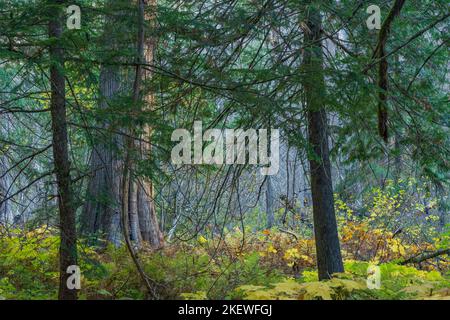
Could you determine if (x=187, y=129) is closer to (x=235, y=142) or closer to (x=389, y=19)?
(x=235, y=142)

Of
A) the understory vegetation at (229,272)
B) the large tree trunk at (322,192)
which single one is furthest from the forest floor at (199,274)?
the large tree trunk at (322,192)

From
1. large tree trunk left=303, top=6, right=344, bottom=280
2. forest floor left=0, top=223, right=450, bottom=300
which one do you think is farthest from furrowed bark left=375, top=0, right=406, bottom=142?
forest floor left=0, top=223, right=450, bottom=300

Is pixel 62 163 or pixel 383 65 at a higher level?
pixel 383 65

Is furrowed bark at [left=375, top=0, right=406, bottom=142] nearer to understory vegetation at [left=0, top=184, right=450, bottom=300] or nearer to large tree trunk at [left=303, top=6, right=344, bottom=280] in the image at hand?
large tree trunk at [left=303, top=6, right=344, bottom=280]

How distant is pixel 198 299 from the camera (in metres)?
4.59

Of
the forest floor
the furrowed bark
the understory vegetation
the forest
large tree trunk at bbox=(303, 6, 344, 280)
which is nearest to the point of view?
the understory vegetation

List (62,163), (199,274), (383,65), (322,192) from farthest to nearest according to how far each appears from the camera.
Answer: (199,274)
(322,192)
(62,163)
(383,65)

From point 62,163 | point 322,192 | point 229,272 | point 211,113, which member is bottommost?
point 229,272

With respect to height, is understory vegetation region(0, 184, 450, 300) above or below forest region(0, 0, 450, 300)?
below

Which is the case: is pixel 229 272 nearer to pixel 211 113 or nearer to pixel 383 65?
pixel 211 113

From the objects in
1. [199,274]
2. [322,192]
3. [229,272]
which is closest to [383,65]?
[322,192]

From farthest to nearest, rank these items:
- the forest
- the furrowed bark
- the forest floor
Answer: the forest
the furrowed bark
the forest floor

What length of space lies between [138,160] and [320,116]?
2.45 m

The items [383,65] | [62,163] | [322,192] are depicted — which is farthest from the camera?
[322,192]
